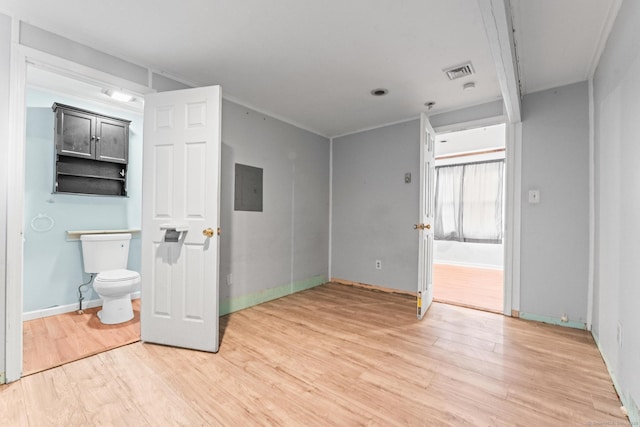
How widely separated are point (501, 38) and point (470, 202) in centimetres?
490

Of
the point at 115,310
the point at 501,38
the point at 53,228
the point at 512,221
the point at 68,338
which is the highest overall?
the point at 501,38

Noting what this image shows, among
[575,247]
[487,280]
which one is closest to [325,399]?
[575,247]

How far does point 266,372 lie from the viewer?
1918 mm

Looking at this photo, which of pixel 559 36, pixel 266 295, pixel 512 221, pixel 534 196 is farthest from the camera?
pixel 266 295

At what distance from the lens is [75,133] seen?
2990mm

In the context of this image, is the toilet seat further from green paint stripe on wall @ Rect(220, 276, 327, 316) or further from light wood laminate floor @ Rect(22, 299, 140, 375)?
green paint stripe on wall @ Rect(220, 276, 327, 316)

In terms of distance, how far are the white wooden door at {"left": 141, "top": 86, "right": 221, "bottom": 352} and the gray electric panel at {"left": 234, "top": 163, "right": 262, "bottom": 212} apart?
889 millimetres

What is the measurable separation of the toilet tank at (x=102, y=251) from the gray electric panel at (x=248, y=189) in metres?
1.32

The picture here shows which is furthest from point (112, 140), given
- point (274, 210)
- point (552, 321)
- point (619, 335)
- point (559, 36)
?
point (552, 321)

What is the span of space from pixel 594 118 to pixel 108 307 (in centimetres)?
463

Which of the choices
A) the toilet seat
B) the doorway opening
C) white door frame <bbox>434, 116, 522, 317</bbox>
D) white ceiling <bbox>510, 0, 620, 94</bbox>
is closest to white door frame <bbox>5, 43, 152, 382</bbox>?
the toilet seat

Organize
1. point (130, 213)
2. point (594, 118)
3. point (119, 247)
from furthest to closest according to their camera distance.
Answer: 1. point (130, 213)
2. point (119, 247)
3. point (594, 118)

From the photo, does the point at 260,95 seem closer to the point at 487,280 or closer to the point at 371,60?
the point at 371,60

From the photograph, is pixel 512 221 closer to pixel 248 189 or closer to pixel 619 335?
pixel 619 335
